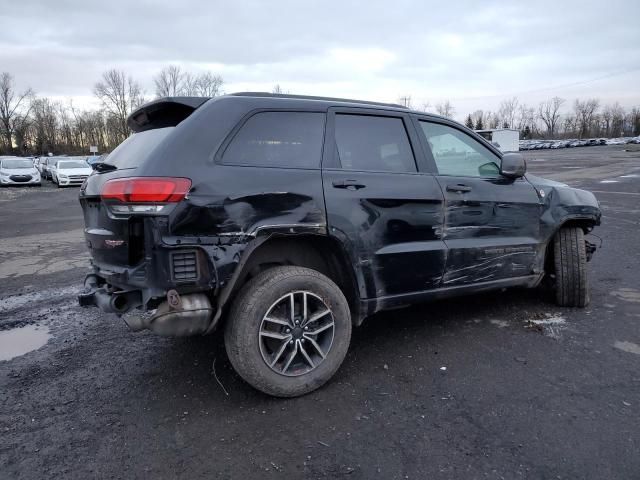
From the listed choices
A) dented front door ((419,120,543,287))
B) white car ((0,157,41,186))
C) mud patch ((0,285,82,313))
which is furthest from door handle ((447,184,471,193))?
white car ((0,157,41,186))

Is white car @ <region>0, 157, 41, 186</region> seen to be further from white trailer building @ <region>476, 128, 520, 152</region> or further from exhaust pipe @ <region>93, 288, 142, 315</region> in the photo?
white trailer building @ <region>476, 128, 520, 152</region>

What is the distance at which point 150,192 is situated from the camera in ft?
8.45

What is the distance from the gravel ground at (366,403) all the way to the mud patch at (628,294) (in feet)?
0.35

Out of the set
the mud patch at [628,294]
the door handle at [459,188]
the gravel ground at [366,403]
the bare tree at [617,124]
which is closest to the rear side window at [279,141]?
the door handle at [459,188]

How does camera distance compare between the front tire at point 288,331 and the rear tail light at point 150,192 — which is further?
the front tire at point 288,331

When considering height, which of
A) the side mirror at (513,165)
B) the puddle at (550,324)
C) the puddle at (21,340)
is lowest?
the puddle at (550,324)

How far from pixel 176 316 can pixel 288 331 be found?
2.40 ft

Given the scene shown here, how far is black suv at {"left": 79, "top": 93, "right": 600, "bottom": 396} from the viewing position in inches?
104

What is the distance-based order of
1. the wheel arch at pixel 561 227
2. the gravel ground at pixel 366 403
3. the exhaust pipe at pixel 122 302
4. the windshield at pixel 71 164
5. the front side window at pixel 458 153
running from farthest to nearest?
the windshield at pixel 71 164, the wheel arch at pixel 561 227, the front side window at pixel 458 153, the exhaust pipe at pixel 122 302, the gravel ground at pixel 366 403

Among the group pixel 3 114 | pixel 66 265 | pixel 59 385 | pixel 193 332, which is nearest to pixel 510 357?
pixel 193 332

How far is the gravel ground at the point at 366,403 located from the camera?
2.35 meters

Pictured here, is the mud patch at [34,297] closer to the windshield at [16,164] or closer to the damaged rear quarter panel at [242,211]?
the damaged rear quarter panel at [242,211]

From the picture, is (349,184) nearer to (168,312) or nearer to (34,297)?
(168,312)

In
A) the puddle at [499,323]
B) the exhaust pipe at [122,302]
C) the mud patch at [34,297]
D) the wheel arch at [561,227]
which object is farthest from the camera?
the mud patch at [34,297]
